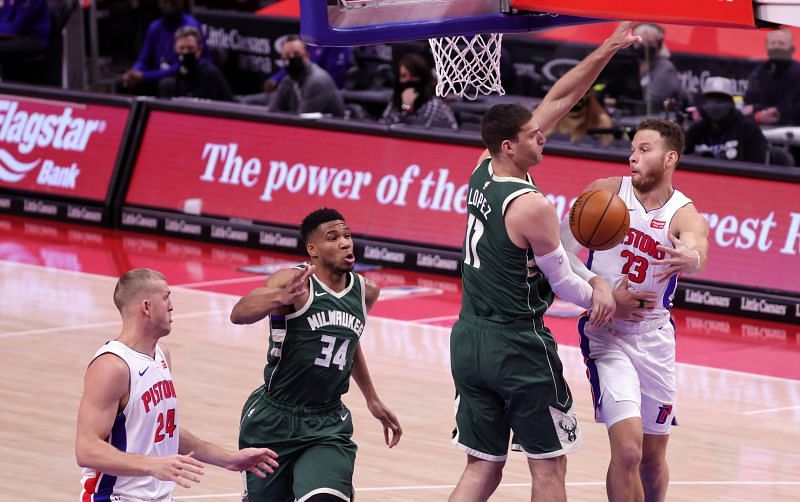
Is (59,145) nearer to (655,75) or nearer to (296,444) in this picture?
(655,75)

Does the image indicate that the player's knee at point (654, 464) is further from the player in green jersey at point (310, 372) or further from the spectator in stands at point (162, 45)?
the spectator in stands at point (162, 45)

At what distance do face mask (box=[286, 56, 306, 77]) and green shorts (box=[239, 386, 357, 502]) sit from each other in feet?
31.5

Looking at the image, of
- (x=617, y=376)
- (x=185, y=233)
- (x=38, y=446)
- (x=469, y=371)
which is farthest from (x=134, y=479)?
(x=185, y=233)

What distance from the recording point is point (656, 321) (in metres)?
7.57

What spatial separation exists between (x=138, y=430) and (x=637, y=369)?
2.67 m

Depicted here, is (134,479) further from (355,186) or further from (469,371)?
(355,186)

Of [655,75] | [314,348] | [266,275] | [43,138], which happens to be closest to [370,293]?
[314,348]

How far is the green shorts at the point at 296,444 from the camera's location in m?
6.79

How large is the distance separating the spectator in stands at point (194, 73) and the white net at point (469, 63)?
962cm

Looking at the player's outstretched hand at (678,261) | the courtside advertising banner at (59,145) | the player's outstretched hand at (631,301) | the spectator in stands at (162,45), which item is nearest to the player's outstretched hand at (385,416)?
the player's outstretched hand at (631,301)

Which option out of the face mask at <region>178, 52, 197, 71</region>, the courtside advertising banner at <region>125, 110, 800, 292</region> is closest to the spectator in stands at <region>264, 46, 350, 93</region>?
the face mask at <region>178, 52, 197, 71</region>

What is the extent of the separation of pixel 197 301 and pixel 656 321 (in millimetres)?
6877

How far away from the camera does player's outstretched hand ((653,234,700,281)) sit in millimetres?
7215

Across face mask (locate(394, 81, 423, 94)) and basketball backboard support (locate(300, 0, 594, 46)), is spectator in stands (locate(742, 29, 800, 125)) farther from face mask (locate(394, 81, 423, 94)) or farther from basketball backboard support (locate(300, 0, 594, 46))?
basketball backboard support (locate(300, 0, 594, 46))
